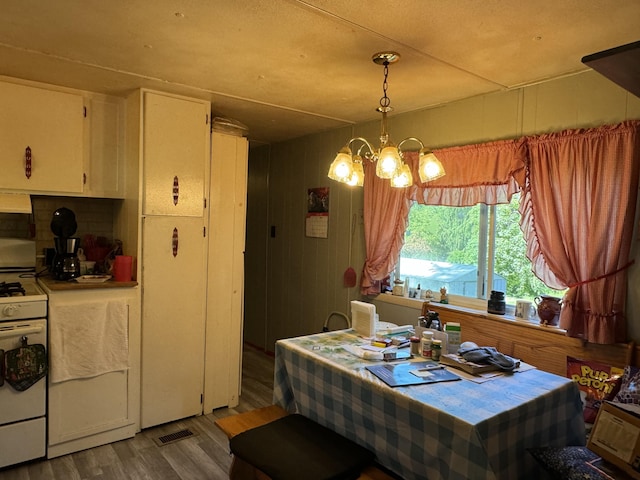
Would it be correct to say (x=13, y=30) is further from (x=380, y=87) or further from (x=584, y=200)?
(x=584, y=200)

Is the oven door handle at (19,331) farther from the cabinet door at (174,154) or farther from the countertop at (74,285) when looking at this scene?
the cabinet door at (174,154)

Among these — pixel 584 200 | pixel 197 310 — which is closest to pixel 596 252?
pixel 584 200

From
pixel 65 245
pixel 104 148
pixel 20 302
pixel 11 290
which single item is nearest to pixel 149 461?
pixel 20 302

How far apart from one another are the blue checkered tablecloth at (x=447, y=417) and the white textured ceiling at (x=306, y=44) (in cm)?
155

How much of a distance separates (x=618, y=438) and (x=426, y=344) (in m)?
0.84

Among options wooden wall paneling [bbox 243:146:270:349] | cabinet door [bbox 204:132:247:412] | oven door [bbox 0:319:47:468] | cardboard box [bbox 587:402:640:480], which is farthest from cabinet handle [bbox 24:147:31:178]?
cardboard box [bbox 587:402:640:480]

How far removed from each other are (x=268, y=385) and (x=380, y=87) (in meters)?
2.73

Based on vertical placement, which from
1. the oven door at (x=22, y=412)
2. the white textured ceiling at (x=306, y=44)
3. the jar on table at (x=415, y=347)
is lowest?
the oven door at (x=22, y=412)

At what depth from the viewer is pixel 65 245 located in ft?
9.82

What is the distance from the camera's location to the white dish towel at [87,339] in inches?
104

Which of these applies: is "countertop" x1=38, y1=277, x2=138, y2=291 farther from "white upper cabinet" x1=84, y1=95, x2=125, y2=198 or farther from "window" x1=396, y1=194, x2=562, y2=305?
"window" x1=396, y1=194, x2=562, y2=305

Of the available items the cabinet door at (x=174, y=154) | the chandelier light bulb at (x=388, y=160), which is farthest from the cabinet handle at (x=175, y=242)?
the chandelier light bulb at (x=388, y=160)

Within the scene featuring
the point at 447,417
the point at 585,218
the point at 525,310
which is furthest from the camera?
the point at 525,310

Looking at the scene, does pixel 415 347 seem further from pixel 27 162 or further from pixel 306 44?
pixel 27 162
